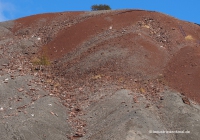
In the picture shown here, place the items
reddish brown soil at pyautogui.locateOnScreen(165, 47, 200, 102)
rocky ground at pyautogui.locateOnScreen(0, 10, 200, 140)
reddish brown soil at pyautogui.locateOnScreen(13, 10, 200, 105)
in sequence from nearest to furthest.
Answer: rocky ground at pyautogui.locateOnScreen(0, 10, 200, 140) → reddish brown soil at pyautogui.locateOnScreen(165, 47, 200, 102) → reddish brown soil at pyautogui.locateOnScreen(13, 10, 200, 105)

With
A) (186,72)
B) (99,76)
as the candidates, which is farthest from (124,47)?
(186,72)

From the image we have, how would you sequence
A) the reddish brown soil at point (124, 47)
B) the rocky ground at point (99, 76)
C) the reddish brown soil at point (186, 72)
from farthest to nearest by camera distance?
1. the reddish brown soil at point (124, 47)
2. the reddish brown soil at point (186, 72)
3. the rocky ground at point (99, 76)

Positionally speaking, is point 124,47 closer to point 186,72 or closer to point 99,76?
point 99,76

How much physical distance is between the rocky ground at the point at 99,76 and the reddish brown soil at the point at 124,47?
2.2 inches

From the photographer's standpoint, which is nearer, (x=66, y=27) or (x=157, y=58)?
(x=157, y=58)

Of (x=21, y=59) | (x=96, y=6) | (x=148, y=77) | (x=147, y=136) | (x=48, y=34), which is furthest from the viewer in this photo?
(x=96, y=6)

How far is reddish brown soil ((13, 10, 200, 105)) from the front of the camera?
934 inches

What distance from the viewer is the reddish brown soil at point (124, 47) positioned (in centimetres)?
2372

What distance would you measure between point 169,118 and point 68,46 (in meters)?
11.1

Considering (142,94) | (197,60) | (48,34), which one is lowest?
(142,94)

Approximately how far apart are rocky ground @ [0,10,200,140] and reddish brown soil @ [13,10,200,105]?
0.19 ft

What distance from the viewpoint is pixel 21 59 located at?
27.2m

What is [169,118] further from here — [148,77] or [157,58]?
[157,58]

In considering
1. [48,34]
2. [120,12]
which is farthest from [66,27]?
[120,12]
